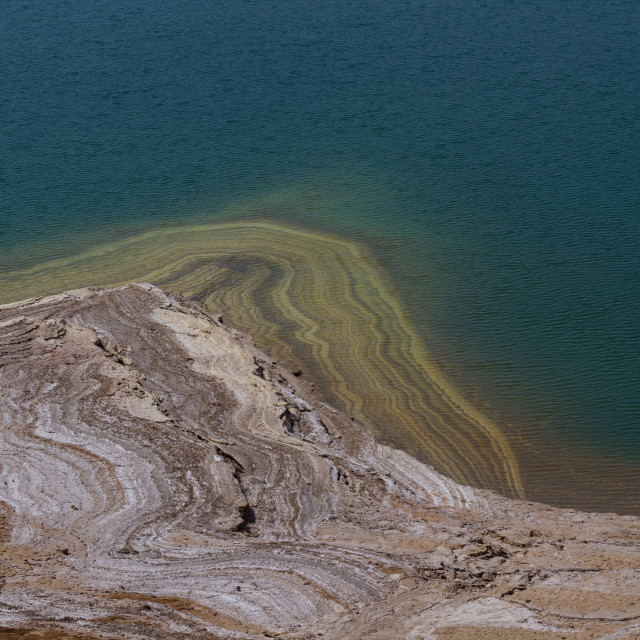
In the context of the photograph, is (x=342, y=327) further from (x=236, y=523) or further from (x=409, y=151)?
(x=409, y=151)

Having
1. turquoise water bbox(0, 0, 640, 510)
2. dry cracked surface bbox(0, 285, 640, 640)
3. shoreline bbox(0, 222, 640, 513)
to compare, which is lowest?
dry cracked surface bbox(0, 285, 640, 640)

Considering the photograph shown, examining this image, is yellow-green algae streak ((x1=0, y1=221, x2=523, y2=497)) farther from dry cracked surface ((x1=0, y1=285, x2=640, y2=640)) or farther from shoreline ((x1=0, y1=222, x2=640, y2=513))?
dry cracked surface ((x1=0, y1=285, x2=640, y2=640))

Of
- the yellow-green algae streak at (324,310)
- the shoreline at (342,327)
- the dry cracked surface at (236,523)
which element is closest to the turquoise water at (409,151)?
A: the shoreline at (342,327)

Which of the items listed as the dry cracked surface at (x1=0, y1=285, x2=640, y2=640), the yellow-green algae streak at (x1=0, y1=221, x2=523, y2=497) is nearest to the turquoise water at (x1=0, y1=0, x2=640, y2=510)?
the yellow-green algae streak at (x1=0, y1=221, x2=523, y2=497)

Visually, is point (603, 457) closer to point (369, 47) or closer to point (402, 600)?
point (402, 600)

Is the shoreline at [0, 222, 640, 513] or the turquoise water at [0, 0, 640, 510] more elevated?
the turquoise water at [0, 0, 640, 510]

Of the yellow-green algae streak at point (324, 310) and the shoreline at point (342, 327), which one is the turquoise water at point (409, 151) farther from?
the yellow-green algae streak at point (324, 310)

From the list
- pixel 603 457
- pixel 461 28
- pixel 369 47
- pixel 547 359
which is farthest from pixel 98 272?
pixel 461 28

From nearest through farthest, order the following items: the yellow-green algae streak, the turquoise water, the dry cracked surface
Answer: the dry cracked surface
the yellow-green algae streak
the turquoise water
